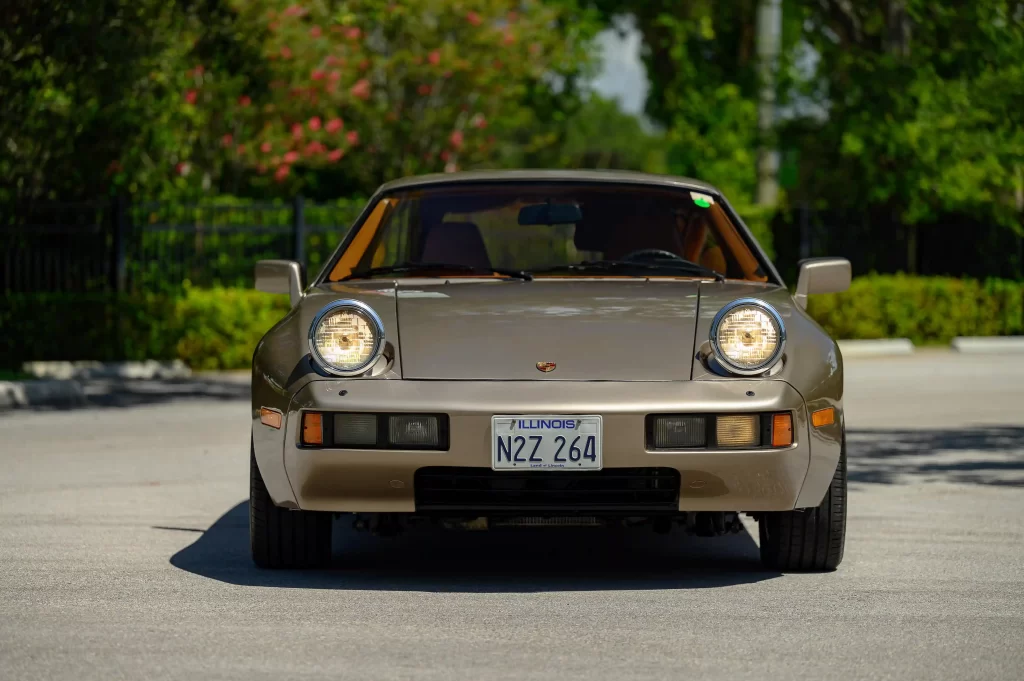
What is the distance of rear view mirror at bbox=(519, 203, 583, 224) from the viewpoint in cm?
766

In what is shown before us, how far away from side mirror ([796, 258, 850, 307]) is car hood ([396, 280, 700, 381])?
2.91 ft

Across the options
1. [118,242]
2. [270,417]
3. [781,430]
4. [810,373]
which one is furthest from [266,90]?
[781,430]

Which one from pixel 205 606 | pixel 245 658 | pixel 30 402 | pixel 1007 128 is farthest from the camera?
pixel 1007 128

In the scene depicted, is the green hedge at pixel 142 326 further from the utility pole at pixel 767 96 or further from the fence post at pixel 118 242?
the utility pole at pixel 767 96

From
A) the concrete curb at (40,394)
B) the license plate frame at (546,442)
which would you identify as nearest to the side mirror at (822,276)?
the license plate frame at (546,442)

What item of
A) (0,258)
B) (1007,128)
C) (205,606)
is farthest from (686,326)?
(1007,128)

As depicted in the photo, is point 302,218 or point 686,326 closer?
point 686,326

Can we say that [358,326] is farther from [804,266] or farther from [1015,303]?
[1015,303]

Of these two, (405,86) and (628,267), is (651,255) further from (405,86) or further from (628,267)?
(405,86)

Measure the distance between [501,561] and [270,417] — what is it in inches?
46.6

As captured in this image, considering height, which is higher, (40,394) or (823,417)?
(823,417)

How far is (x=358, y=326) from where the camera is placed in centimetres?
644

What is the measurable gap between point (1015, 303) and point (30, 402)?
1420 cm

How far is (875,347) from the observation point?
889 inches
